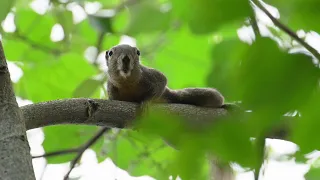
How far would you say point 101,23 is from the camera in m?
1.89

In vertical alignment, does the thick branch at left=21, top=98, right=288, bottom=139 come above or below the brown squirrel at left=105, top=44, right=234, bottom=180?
below

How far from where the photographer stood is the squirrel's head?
2658 millimetres

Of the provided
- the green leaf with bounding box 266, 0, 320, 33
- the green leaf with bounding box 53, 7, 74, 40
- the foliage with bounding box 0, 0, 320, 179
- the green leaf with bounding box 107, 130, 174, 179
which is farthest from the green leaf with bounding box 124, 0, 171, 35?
the green leaf with bounding box 53, 7, 74, 40

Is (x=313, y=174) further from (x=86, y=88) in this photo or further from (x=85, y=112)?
(x=86, y=88)

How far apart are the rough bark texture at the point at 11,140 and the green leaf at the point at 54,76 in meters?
1.12

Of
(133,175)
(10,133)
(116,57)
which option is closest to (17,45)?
(116,57)

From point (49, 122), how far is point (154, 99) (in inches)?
49.4

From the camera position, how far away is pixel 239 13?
41 centimetres

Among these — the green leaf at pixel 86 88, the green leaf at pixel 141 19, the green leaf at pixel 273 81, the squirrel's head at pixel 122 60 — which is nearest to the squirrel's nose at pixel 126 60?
the squirrel's head at pixel 122 60

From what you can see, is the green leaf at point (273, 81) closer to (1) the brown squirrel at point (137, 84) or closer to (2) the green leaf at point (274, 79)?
(2) the green leaf at point (274, 79)

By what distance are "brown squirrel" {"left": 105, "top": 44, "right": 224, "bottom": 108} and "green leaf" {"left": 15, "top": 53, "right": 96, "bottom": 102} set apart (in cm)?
26

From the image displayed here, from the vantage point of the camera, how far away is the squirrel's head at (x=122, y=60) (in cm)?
266

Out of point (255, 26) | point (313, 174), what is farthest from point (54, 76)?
point (255, 26)

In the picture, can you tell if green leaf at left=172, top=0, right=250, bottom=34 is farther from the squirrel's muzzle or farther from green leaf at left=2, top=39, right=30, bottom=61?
green leaf at left=2, top=39, right=30, bottom=61
